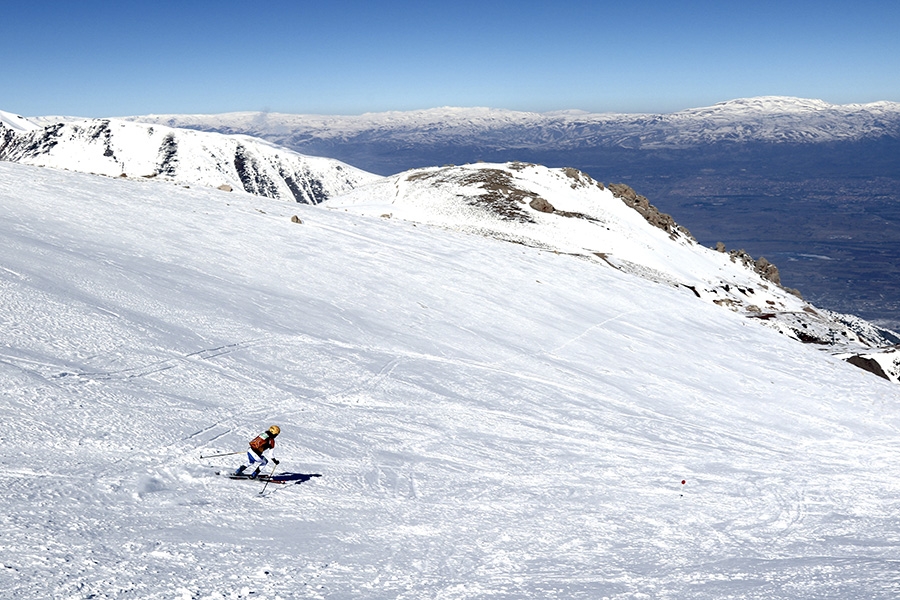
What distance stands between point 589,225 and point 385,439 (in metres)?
48.9

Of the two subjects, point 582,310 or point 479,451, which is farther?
point 582,310

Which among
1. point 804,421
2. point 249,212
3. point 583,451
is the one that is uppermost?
point 249,212

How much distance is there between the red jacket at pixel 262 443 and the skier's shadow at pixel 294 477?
542 millimetres

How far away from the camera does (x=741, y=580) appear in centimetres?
903

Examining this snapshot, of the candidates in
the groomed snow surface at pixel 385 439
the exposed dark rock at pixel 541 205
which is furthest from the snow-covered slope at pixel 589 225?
the groomed snow surface at pixel 385 439

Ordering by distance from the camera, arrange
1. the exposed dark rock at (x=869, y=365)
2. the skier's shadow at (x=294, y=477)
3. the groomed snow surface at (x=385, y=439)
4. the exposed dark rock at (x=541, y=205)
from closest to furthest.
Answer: the groomed snow surface at (x=385, y=439) → the skier's shadow at (x=294, y=477) → the exposed dark rock at (x=869, y=365) → the exposed dark rock at (x=541, y=205)

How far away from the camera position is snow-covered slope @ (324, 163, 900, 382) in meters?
50.6

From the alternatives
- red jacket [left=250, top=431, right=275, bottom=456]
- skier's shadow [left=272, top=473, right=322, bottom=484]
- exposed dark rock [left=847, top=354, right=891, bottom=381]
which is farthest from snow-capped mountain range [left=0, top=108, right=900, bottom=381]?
red jacket [left=250, top=431, right=275, bottom=456]

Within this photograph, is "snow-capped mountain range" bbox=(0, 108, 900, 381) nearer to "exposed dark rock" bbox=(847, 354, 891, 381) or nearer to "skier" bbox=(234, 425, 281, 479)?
"exposed dark rock" bbox=(847, 354, 891, 381)

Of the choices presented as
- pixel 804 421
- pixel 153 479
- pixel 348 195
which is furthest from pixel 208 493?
pixel 348 195

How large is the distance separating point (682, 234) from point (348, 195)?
123ft

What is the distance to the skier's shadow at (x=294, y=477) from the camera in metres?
10.7

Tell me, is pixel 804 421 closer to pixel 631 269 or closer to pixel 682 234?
pixel 631 269

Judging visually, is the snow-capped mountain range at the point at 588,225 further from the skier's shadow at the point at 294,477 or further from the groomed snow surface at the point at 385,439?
the skier's shadow at the point at 294,477
